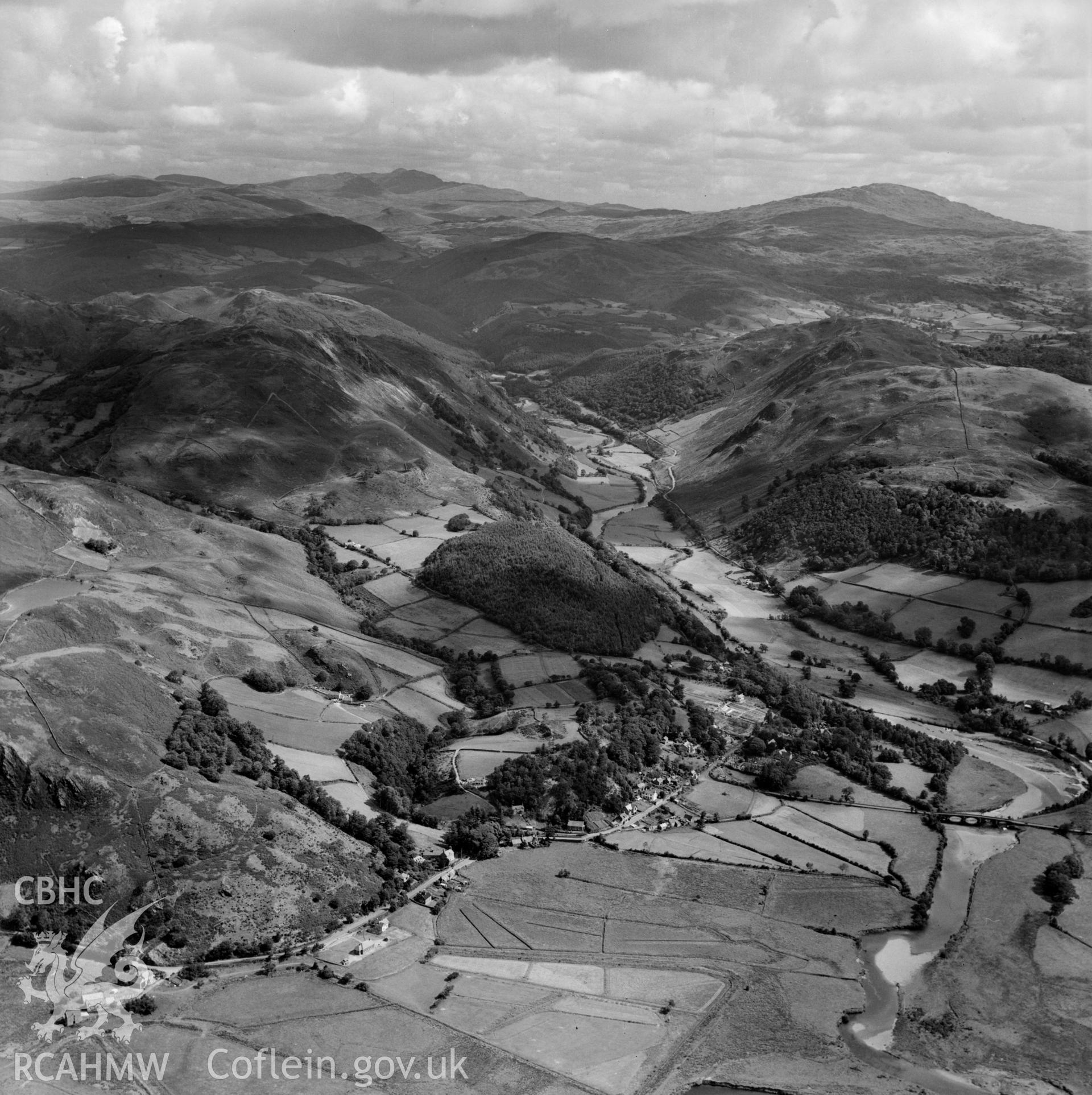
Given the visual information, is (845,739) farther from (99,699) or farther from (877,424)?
(877,424)

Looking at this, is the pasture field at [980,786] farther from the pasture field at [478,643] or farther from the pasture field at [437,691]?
the pasture field at [478,643]

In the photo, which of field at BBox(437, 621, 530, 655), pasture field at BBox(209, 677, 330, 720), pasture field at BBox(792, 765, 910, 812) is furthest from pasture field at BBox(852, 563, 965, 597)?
pasture field at BBox(209, 677, 330, 720)

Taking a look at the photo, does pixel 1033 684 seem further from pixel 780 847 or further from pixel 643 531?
pixel 643 531

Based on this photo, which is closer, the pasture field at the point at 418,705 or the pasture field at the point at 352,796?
the pasture field at the point at 352,796

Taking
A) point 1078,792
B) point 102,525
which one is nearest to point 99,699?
point 102,525

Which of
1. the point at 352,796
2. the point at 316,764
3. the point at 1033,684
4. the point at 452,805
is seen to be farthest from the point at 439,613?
the point at 1033,684

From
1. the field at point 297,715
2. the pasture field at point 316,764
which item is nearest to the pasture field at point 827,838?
the pasture field at point 316,764

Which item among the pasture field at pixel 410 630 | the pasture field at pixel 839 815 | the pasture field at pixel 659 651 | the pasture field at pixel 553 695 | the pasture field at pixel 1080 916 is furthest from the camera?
Result: the pasture field at pixel 659 651

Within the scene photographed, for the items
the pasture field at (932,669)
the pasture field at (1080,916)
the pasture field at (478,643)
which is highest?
the pasture field at (478,643)

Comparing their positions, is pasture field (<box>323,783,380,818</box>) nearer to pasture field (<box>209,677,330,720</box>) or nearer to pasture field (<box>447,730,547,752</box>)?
pasture field (<box>209,677,330,720</box>)
